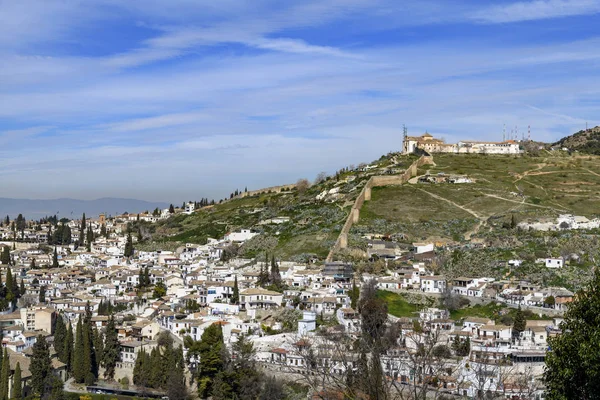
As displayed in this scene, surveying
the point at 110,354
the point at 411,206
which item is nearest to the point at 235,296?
the point at 110,354

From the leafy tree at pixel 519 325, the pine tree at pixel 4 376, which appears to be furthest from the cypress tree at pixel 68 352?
the leafy tree at pixel 519 325

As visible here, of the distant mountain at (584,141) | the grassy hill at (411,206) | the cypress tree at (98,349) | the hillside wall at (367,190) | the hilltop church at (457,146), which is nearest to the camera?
the cypress tree at (98,349)

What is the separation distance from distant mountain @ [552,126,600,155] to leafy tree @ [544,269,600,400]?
86124mm

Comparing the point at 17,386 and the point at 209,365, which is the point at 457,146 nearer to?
the point at 209,365

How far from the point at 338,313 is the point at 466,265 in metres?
11.0

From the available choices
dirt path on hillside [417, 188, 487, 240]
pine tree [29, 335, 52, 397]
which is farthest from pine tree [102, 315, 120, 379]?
dirt path on hillside [417, 188, 487, 240]

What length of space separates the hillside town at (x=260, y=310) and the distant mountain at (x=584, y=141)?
2291 inches

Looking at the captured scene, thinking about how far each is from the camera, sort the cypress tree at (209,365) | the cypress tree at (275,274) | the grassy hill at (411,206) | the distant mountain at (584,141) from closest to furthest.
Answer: the cypress tree at (209,365) < the cypress tree at (275,274) < the grassy hill at (411,206) < the distant mountain at (584,141)

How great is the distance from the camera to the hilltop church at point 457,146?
87.4m

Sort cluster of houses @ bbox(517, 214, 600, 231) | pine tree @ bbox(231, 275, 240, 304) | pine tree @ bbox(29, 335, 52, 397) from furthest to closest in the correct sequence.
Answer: cluster of houses @ bbox(517, 214, 600, 231) → pine tree @ bbox(231, 275, 240, 304) → pine tree @ bbox(29, 335, 52, 397)

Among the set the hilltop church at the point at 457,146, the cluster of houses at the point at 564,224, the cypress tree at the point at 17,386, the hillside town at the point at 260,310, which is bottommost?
the cypress tree at the point at 17,386

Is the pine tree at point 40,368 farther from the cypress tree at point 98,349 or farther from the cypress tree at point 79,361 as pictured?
the cypress tree at point 98,349

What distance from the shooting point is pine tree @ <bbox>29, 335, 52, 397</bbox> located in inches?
1368

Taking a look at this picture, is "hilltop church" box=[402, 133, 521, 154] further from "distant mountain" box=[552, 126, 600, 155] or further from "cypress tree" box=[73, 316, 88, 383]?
"cypress tree" box=[73, 316, 88, 383]
